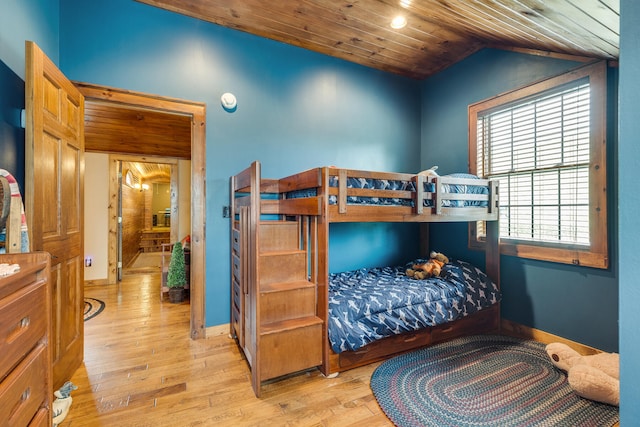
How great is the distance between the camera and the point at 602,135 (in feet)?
6.97

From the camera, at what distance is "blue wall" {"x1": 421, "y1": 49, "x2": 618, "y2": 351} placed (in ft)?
7.03

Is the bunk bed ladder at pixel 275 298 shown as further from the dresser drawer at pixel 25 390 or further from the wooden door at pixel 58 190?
the wooden door at pixel 58 190

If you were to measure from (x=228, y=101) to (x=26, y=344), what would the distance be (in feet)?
7.44

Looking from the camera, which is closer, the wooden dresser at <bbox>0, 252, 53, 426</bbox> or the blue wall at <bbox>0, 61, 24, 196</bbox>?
the wooden dresser at <bbox>0, 252, 53, 426</bbox>

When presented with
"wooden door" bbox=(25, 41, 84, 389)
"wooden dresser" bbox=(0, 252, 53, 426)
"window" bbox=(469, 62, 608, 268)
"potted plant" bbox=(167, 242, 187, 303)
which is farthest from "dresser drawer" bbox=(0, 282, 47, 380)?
"window" bbox=(469, 62, 608, 268)

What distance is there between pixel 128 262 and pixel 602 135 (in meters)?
7.77

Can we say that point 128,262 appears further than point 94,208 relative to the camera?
Yes

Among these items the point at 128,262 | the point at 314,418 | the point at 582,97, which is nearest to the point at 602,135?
the point at 582,97

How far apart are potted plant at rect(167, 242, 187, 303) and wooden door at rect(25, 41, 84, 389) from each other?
1.39 metres

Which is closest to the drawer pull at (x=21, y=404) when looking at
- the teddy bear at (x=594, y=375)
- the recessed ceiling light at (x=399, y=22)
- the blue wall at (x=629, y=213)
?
the blue wall at (x=629, y=213)

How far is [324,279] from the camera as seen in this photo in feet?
6.31

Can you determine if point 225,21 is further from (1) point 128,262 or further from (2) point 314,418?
(1) point 128,262

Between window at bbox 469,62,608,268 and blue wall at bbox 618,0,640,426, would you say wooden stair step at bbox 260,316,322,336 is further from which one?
window at bbox 469,62,608,268

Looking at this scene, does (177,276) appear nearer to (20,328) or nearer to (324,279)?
(324,279)
